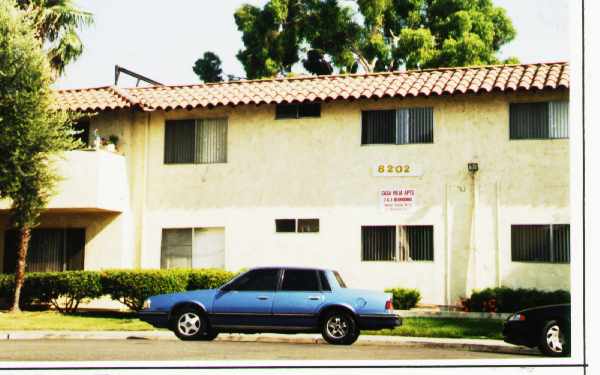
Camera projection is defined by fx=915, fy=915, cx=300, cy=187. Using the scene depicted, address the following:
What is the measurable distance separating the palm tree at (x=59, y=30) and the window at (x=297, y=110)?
575 centimetres

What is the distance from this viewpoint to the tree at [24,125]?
1995 centimetres

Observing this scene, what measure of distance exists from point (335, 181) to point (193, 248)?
391cm

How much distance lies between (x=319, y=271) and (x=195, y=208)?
7422mm

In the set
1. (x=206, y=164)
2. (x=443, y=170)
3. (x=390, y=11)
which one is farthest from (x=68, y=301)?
(x=390, y=11)

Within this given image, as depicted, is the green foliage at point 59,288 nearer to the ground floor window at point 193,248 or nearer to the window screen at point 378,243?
the ground floor window at point 193,248

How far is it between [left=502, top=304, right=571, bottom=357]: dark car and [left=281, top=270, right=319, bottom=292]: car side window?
3.35m

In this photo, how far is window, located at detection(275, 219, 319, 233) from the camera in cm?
2141

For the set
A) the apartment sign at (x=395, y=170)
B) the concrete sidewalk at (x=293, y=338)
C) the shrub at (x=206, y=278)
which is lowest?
the concrete sidewalk at (x=293, y=338)

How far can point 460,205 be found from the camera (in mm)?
20766

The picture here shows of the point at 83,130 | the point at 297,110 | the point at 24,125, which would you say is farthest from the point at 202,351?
the point at 83,130

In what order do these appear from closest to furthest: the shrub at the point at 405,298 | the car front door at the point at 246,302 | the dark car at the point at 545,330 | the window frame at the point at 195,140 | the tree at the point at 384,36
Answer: the dark car at the point at 545,330
the car front door at the point at 246,302
the shrub at the point at 405,298
the window frame at the point at 195,140
the tree at the point at 384,36

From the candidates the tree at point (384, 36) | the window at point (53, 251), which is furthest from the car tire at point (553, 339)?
the tree at point (384, 36)

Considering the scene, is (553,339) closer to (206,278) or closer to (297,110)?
(206,278)

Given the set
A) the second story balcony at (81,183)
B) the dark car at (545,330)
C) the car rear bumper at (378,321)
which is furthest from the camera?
the second story balcony at (81,183)
